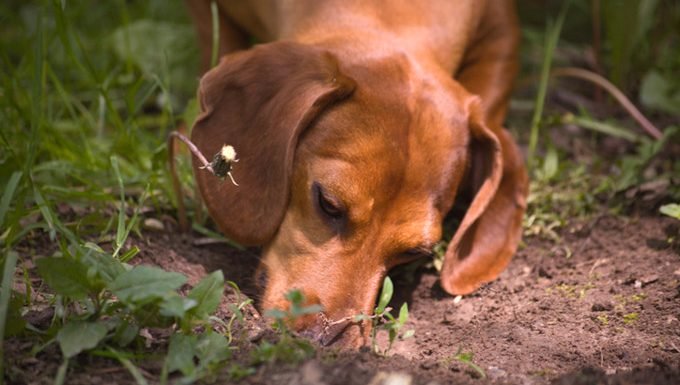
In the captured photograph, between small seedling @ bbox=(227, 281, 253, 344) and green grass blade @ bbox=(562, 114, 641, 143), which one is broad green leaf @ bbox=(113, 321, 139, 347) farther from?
green grass blade @ bbox=(562, 114, 641, 143)

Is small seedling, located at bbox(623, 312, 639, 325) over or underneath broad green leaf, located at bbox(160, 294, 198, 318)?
underneath

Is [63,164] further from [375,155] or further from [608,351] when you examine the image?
[608,351]

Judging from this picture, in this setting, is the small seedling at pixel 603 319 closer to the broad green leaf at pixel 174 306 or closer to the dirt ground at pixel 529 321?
the dirt ground at pixel 529 321

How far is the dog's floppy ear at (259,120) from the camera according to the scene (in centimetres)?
265

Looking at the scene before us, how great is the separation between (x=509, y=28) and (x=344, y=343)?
206 centimetres

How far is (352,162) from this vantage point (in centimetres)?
259

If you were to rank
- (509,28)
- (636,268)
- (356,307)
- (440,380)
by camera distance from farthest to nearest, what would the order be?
(509,28) < (636,268) < (356,307) < (440,380)

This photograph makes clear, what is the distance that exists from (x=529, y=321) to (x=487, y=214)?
57cm

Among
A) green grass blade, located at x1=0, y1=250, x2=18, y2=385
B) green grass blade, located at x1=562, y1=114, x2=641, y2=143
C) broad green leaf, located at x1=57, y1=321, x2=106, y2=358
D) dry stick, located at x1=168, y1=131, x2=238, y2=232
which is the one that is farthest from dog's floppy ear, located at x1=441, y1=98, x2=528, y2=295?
green grass blade, located at x1=0, y1=250, x2=18, y2=385

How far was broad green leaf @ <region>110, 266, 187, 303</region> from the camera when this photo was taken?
6.43ft

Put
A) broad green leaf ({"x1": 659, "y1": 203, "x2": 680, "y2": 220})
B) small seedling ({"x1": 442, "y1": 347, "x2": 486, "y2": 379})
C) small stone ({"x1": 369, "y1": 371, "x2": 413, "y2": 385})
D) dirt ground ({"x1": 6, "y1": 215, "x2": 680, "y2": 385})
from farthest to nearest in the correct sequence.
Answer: broad green leaf ({"x1": 659, "y1": 203, "x2": 680, "y2": 220}), small seedling ({"x1": 442, "y1": 347, "x2": 486, "y2": 379}), dirt ground ({"x1": 6, "y1": 215, "x2": 680, "y2": 385}), small stone ({"x1": 369, "y1": 371, "x2": 413, "y2": 385})

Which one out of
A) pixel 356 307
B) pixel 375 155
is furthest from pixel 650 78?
pixel 356 307

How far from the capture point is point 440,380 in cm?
206

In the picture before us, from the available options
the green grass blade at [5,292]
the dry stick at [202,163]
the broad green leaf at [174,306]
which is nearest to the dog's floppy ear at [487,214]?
the dry stick at [202,163]
